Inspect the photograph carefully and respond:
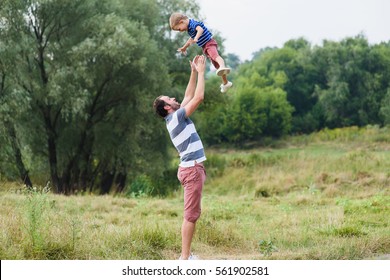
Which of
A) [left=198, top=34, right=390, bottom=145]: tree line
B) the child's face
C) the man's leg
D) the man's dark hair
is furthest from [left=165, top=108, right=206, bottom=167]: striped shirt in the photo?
[left=198, top=34, right=390, bottom=145]: tree line

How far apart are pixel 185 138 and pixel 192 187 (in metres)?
0.57

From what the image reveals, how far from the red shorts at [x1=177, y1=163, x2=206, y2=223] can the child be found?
1175mm

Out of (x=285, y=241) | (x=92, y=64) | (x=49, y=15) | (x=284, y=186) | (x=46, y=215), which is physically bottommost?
(x=284, y=186)

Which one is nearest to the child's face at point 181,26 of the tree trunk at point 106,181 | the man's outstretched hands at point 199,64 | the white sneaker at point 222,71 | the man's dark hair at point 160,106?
the man's outstretched hands at point 199,64

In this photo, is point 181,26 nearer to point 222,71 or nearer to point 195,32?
point 195,32

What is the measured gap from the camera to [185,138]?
6.36 metres

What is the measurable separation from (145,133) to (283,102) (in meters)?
28.1

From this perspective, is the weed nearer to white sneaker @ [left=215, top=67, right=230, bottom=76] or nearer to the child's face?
white sneaker @ [left=215, top=67, right=230, bottom=76]

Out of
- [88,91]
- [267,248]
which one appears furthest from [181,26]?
[88,91]

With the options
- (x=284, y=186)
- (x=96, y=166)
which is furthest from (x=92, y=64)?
(x=284, y=186)

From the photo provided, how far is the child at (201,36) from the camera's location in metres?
6.99

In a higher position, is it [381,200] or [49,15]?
[49,15]

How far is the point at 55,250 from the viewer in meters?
7.11
